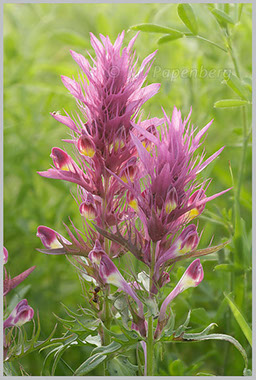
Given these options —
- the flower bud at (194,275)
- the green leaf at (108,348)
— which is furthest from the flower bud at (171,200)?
the green leaf at (108,348)

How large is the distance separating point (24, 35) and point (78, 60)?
3.52ft

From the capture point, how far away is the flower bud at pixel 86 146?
784mm

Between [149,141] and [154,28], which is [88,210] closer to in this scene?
[149,141]

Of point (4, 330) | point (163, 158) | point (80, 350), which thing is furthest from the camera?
point (80, 350)

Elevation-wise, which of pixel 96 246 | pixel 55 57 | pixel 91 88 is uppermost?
pixel 55 57

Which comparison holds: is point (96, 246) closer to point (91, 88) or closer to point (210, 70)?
point (91, 88)

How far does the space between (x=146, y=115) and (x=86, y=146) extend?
0.64 m

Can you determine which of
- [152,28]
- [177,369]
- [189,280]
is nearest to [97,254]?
[189,280]

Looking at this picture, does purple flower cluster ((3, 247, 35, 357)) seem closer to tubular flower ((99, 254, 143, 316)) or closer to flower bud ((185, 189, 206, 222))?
tubular flower ((99, 254, 143, 316))

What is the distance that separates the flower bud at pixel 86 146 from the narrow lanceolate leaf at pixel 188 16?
339 mm

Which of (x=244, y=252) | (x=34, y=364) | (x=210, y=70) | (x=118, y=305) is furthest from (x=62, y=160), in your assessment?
(x=210, y=70)

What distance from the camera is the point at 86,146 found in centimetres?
79

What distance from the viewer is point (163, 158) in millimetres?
744

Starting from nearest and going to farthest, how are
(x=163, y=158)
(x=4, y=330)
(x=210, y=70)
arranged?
(x=163, y=158), (x=4, y=330), (x=210, y=70)
